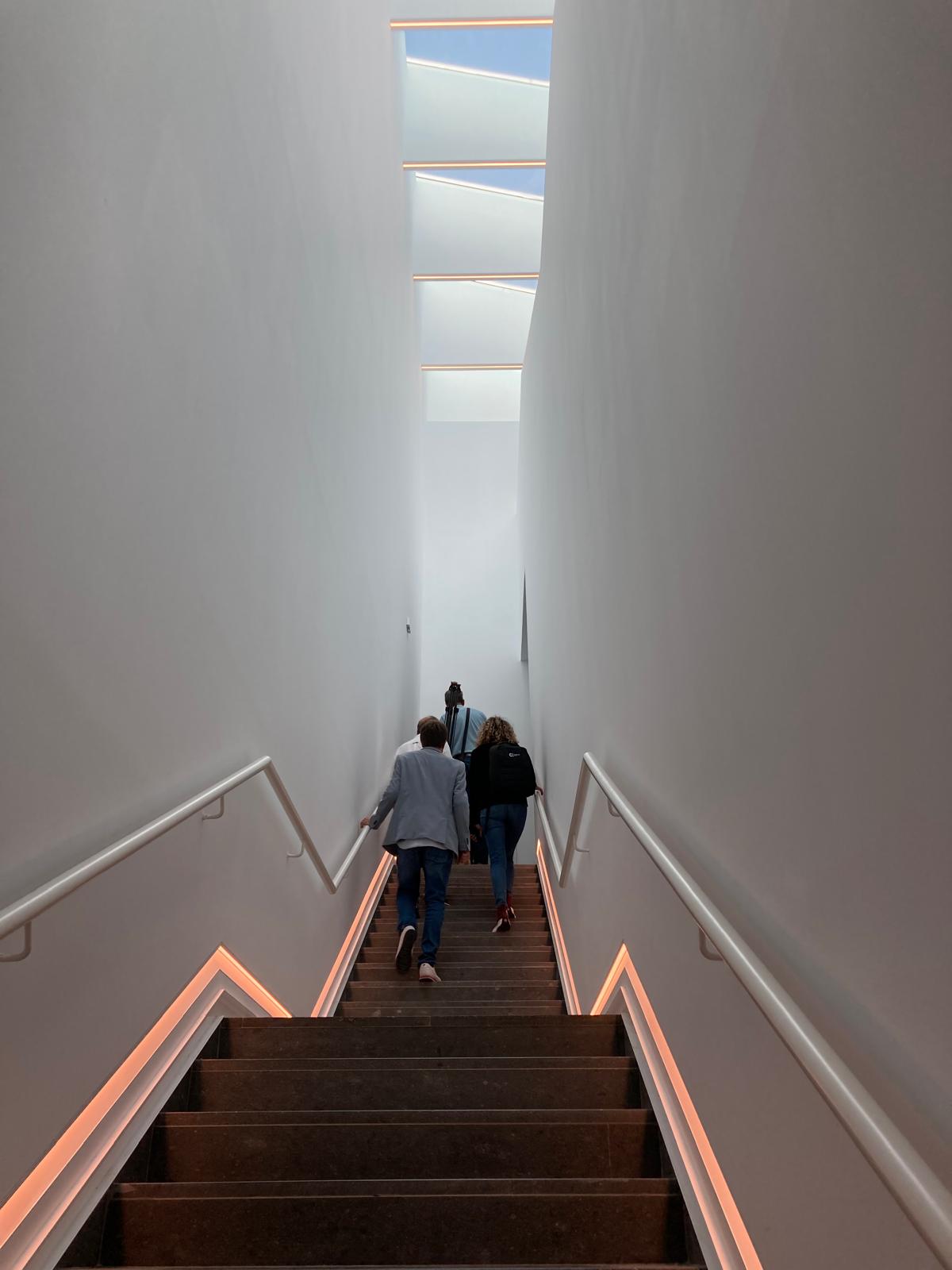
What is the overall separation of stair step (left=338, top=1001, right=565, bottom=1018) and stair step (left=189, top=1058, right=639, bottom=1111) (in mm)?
1597

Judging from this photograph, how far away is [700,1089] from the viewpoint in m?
2.05

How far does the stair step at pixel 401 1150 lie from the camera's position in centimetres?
227

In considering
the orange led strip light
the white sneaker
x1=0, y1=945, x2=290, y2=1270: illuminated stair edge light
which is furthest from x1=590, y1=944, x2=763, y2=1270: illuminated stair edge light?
the orange led strip light

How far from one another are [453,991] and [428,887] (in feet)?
1.98

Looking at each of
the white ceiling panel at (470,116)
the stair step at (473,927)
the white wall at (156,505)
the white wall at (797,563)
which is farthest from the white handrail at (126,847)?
the white ceiling panel at (470,116)

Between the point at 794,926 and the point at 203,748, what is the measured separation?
195 cm

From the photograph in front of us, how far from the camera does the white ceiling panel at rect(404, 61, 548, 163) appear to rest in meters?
8.76

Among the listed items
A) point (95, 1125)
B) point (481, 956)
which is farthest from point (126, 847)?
point (481, 956)

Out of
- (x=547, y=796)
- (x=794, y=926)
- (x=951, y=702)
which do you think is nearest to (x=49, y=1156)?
(x=794, y=926)

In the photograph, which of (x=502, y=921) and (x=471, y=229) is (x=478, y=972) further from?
(x=471, y=229)

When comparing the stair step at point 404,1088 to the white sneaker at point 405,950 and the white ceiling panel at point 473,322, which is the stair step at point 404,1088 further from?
the white ceiling panel at point 473,322

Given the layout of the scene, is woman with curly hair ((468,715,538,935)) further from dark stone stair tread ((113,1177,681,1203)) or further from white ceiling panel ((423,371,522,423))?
white ceiling panel ((423,371,522,423))

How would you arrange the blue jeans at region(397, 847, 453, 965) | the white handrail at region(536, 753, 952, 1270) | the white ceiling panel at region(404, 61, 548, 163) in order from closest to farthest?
the white handrail at region(536, 753, 952, 1270)
the blue jeans at region(397, 847, 453, 965)
the white ceiling panel at region(404, 61, 548, 163)

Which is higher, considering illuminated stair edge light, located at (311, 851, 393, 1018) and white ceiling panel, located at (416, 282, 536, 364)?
white ceiling panel, located at (416, 282, 536, 364)
